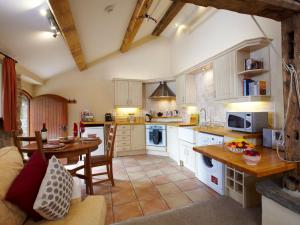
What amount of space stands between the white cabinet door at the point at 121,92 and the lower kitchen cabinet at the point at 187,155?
2.16 metres

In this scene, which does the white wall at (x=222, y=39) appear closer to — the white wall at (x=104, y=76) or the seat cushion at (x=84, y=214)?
the white wall at (x=104, y=76)

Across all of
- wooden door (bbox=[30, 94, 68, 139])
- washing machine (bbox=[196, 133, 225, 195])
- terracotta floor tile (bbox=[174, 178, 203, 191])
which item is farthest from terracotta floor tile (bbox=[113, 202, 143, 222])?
wooden door (bbox=[30, 94, 68, 139])

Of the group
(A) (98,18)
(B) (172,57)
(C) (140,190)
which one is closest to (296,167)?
(C) (140,190)

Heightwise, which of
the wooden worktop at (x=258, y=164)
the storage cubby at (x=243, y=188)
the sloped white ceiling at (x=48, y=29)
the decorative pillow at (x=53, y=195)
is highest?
the sloped white ceiling at (x=48, y=29)

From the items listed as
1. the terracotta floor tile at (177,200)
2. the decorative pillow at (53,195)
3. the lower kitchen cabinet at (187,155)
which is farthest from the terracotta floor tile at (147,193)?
the decorative pillow at (53,195)

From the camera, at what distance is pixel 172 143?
428 centimetres

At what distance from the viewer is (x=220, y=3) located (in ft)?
4.45

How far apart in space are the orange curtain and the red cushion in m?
2.01

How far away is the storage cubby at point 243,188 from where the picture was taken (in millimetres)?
2129

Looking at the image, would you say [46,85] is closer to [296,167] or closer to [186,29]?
[186,29]

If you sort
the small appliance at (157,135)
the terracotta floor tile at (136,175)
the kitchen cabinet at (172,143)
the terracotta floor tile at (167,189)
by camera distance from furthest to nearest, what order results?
the small appliance at (157,135) < the kitchen cabinet at (172,143) < the terracotta floor tile at (136,175) < the terracotta floor tile at (167,189)

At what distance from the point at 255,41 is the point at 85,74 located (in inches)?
173

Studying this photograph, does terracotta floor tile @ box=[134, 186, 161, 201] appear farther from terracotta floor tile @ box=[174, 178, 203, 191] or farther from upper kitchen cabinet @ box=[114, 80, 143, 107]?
upper kitchen cabinet @ box=[114, 80, 143, 107]

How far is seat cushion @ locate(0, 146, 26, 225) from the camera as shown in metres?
1.04
